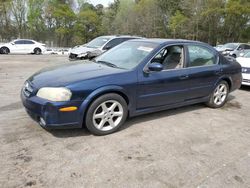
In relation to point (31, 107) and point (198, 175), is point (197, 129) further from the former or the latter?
point (31, 107)

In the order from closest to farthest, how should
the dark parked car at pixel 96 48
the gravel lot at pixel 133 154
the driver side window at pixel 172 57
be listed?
the gravel lot at pixel 133 154 → the driver side window at pixel 172 57 → the dark parked car at pixel 96 48

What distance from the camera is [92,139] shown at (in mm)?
3674

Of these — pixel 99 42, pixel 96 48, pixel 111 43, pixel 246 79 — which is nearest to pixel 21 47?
pixel 99 42

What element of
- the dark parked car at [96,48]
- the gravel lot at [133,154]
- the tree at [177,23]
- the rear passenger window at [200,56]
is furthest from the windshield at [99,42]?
the tree at [177,23]

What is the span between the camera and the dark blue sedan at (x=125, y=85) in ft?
11.3

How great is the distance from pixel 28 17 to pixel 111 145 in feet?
172

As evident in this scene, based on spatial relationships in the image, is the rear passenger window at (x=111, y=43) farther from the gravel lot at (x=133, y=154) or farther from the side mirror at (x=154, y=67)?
the side mirror at (x=154, y=67)

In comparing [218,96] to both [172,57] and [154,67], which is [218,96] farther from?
[154,67]

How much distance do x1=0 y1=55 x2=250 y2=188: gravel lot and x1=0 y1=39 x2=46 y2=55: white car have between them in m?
16.8

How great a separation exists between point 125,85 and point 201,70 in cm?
186

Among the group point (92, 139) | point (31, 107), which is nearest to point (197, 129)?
point (92, 139)

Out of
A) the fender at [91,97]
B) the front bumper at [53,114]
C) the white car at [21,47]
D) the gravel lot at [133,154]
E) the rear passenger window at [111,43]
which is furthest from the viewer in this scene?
the white car at [21,47]

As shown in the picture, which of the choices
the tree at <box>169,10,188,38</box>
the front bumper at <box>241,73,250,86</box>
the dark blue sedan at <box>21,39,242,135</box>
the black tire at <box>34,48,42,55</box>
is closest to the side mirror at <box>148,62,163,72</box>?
the dark blue sedan at <box>21,39,242,135</box>

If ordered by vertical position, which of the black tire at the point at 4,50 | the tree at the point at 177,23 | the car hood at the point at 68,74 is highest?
the tree at the point at 177,23
